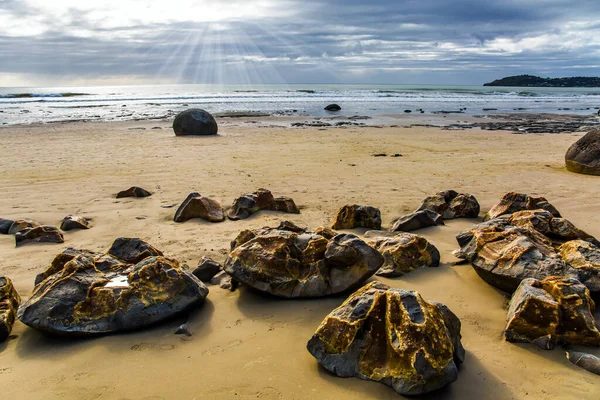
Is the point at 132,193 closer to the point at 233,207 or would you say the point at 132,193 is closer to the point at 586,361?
the point at 233,207

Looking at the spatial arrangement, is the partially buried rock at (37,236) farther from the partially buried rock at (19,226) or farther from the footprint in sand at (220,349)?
the footprint in sand at (220,349)

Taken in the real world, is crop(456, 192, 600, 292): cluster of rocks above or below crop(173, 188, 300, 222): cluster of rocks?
above

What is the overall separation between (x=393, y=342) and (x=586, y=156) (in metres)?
8.72

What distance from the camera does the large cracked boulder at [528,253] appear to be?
387 centimetres

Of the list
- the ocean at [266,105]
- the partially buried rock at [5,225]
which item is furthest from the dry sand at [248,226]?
the ocean at [266,105]

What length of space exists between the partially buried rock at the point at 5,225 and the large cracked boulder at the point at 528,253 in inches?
217

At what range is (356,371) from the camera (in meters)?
2.91

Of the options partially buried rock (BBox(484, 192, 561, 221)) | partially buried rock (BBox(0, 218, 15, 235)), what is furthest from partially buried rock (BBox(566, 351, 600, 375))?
partially buried rock (BBox(0, 218, 15, 235))

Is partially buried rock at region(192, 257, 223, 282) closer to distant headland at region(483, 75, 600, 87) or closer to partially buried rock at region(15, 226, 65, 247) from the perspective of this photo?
partially buried rock at region(15, 226, 65, 247)

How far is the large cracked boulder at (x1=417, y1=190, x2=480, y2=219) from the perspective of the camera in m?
6.55

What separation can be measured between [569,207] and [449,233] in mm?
A: 2465

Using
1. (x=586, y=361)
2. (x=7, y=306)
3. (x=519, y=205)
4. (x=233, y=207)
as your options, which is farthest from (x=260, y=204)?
(x=586, y=361)

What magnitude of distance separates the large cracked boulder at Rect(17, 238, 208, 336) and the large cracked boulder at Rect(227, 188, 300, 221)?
8.43 feet

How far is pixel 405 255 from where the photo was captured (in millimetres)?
4652
